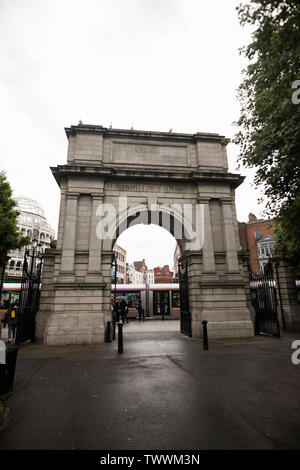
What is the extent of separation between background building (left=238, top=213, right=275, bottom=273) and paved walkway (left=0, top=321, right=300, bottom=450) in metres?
36.1

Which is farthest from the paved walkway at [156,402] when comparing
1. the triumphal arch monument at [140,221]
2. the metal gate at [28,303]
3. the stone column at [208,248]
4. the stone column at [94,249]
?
the stone column at [208,248]

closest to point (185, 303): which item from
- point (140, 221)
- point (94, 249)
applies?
point (140, 221)

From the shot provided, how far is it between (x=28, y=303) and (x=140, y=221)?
792 centimetres

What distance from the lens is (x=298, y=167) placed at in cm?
1016

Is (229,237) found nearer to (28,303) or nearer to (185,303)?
(185,303)

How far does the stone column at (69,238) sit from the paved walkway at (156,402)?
14.5ft

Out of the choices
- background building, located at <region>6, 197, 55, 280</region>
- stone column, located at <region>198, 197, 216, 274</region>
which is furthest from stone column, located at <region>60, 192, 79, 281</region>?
background building, located at <region>6, 197, 55, 280</region>

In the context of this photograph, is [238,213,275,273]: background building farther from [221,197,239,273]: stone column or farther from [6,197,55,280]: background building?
[6,197,55,280]: background building

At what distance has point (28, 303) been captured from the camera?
1225 cm

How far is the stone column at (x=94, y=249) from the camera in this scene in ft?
40.5

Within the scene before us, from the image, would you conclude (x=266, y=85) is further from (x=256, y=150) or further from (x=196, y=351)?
(x=196, y=351)

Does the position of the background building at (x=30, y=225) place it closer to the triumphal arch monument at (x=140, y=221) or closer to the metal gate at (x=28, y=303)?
the metal gate at (x=28, y=303)

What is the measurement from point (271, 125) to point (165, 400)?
401 inches
